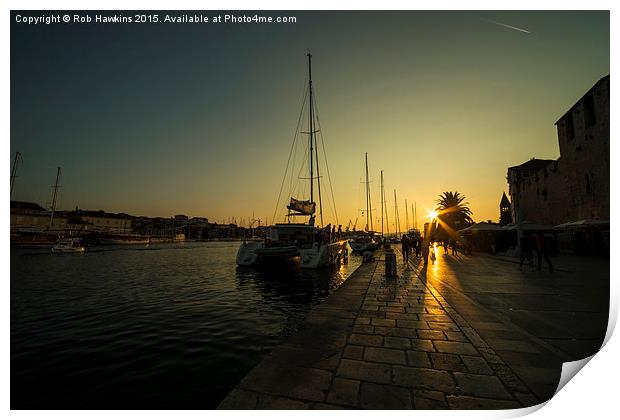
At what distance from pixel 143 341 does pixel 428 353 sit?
218 inches

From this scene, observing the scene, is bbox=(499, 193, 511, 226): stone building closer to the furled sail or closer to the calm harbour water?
the furled sail

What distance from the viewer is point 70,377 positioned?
4.35 metres

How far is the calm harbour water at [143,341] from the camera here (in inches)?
154

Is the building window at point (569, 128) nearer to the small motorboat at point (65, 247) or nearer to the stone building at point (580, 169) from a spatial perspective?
the stone building at point (580, 169)

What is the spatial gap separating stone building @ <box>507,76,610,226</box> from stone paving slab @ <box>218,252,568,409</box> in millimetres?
14883

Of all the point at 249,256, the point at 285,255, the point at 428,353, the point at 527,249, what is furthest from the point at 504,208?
the point at 428,353

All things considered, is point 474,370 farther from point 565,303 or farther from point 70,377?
point 70,377

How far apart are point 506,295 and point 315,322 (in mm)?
5352

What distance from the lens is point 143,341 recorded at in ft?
19.4

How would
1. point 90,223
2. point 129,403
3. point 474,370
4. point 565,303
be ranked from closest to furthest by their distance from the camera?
1. point 474,370
2. point 129,403
3. point 565,303
4. point 90,223

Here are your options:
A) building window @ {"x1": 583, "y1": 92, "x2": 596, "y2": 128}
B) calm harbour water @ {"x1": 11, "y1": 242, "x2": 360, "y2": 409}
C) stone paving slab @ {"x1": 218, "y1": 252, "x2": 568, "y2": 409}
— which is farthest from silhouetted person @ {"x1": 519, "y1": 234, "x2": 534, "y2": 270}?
stone paving slab @ {"x1": 218, "y1": 252, "x2": 568, "y2": 409}

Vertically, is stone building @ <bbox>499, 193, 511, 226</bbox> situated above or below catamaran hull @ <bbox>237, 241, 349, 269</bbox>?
above

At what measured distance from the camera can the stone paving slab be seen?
106 inches
